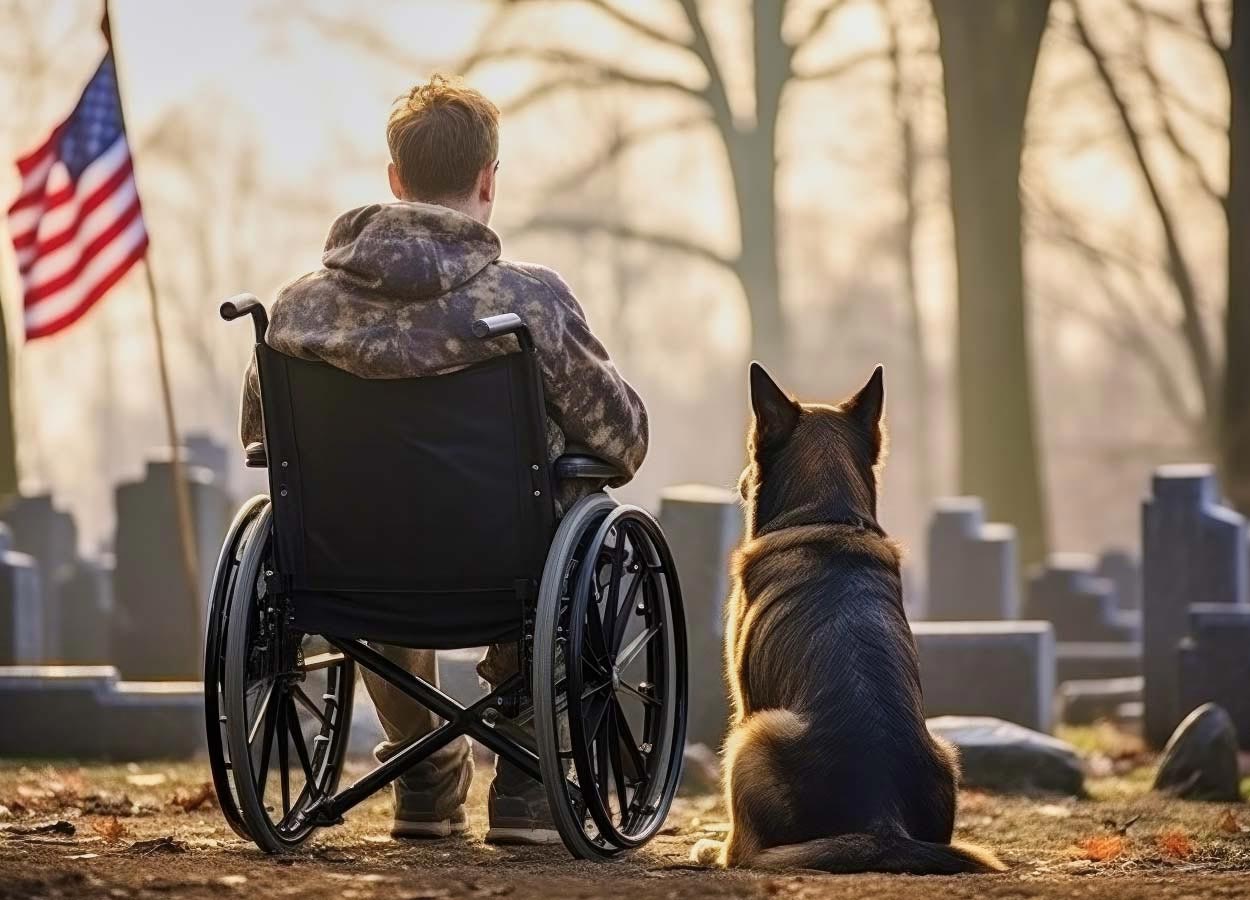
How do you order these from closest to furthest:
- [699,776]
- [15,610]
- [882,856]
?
[882,856] < [699,776] < [15,610]

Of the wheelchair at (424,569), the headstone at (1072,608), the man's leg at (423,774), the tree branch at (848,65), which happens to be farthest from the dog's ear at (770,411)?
the tree branch at (848,65)

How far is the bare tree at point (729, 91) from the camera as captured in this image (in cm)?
2295

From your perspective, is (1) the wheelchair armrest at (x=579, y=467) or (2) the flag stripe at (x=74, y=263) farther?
(2) the flag stripe at (x=74, y=263)

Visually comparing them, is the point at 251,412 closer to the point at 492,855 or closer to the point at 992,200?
the point at 492,855

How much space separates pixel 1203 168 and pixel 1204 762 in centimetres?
1783

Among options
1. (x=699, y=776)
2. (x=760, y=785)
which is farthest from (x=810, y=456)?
(x=699, y=776)

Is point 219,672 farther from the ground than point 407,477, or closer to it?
closer to it

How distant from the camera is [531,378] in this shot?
16.4 feet

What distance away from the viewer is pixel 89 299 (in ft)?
37.2

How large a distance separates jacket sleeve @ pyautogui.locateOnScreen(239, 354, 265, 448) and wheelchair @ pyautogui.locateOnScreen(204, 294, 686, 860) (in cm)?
5

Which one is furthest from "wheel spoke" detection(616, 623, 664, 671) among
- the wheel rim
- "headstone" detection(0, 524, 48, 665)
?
"headstone" detection(0, 524, 48, 665)

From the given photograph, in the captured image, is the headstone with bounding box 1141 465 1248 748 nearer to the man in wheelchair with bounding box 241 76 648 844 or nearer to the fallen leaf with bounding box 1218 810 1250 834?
the fallen leaf with bounding box 1218 810 1250 834

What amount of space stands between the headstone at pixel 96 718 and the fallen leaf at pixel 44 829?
2.86 metres

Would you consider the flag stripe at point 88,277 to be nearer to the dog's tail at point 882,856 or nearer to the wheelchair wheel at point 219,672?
the wheelchair wheel at point 219,672
